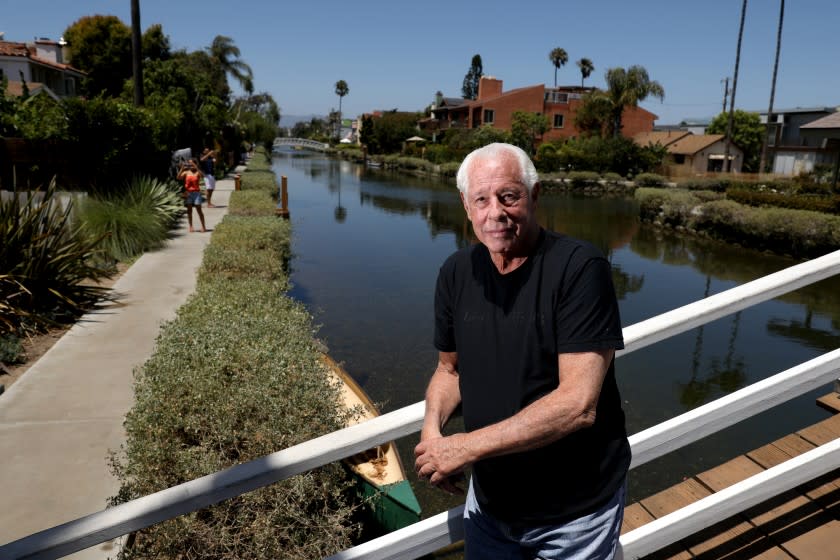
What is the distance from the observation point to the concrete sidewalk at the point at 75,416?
3.74 metres

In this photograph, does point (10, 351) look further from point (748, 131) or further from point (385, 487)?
point (748, 131)

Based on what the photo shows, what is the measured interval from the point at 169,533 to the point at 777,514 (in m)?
2.55

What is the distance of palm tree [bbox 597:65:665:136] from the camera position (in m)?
58.0

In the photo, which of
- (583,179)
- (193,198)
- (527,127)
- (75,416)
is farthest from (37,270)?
(527,127)

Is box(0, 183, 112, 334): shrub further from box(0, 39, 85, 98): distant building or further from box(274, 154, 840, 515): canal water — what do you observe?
box(0, 39, 85, 98): distant building

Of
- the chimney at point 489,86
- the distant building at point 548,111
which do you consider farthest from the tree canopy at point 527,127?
the chimney at point 489,86

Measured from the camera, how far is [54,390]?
5508mm

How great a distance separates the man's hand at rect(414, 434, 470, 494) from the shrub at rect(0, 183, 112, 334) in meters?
6.52

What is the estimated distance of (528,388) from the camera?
1.68 meters

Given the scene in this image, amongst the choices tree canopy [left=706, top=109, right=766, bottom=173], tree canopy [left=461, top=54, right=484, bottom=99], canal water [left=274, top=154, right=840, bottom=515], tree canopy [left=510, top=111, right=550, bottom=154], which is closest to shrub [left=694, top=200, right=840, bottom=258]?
canal water [left=274, top=154, right=840, bottom=515]

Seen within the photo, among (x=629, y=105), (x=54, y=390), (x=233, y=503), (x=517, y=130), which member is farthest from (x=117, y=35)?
→ (x=233, y=503)

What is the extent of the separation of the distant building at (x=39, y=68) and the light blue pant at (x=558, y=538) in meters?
40.8

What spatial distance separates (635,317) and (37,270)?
11043 mm

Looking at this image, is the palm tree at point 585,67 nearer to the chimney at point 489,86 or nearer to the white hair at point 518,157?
the chimney at point 489,86
